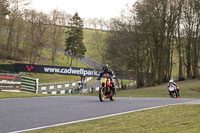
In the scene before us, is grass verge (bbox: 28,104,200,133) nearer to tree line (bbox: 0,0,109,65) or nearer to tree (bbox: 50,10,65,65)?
tree line (bbox: 0,0,109,65)

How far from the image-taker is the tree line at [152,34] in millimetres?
45156

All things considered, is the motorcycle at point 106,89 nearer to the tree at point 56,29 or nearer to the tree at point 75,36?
the tree at point 56,29

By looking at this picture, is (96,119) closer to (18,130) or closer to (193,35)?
(18,130)

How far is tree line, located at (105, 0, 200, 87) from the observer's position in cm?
4516

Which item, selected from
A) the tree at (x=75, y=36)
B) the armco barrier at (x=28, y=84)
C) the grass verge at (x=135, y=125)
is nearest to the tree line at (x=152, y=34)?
the armco barrier at (x=28, y=84)

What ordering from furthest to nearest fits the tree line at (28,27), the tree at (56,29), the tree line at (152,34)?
the tree at (56,29), the tree line at (28,27), the tree line at (152,34)

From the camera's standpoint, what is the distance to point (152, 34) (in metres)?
45.9

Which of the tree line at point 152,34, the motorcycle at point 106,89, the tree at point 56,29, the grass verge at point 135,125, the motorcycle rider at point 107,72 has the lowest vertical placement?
the grass verge at point 135,125

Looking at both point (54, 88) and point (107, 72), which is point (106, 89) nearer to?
point (107, 72)

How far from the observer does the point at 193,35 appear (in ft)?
162

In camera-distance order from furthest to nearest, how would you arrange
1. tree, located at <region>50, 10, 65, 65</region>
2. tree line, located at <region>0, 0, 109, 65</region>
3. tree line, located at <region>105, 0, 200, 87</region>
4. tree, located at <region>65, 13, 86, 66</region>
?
tree, located at <region>65, 13, 86, 66</region> → tree, located at <region>50, 10, 65, 65</region> → tree line, located at <region>0, 0, 109, 65</region> → tree line, located at <region>105, 0, 200, 87</region>

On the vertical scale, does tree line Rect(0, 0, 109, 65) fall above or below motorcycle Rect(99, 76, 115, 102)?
above

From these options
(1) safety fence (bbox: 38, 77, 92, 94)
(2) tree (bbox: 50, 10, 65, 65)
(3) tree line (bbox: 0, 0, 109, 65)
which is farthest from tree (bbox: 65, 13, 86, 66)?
A: (1) safety fence (bbox: 38, 77, 92, 94)

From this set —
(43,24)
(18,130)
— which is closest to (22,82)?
(18,130)
